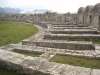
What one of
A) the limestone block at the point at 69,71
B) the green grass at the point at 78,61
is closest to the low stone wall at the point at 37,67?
the limestone block at the point at 69,71

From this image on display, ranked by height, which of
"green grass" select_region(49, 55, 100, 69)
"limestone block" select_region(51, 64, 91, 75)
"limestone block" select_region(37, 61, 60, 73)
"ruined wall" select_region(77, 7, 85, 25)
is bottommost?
"green grass" select_region(49, 55, 100, 69)

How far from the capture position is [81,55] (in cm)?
711

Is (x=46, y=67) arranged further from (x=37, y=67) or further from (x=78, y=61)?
(x=78, y=61)

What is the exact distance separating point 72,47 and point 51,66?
16.7ft

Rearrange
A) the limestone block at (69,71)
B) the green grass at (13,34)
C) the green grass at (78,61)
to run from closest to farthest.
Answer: the limestone block at (69,71), the green grass at (78,61), the green grass at (13,34)

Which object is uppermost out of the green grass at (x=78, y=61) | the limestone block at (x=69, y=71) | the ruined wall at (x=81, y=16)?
the ruined wall at (x=81, y=16)

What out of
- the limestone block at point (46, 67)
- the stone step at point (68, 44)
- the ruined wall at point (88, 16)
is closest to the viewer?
the limestone block at point (46, 67)

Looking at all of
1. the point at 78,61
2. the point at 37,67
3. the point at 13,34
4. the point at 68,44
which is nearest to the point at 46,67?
the point at 37,67

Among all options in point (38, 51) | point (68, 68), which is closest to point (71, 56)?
point (38, 51)

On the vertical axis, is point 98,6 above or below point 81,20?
above

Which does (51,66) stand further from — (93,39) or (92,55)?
(93,39)

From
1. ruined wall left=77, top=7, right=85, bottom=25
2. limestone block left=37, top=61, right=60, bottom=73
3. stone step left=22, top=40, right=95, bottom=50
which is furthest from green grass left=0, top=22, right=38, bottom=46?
limestone block left=37, top=61, right=60, bottom=73

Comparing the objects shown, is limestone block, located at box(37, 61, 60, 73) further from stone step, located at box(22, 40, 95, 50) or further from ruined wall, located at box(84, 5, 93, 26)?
ruined wall, located at box(84, 5, 93, 26)

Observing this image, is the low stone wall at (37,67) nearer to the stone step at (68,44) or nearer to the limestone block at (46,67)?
the limestone block at (46,67)
